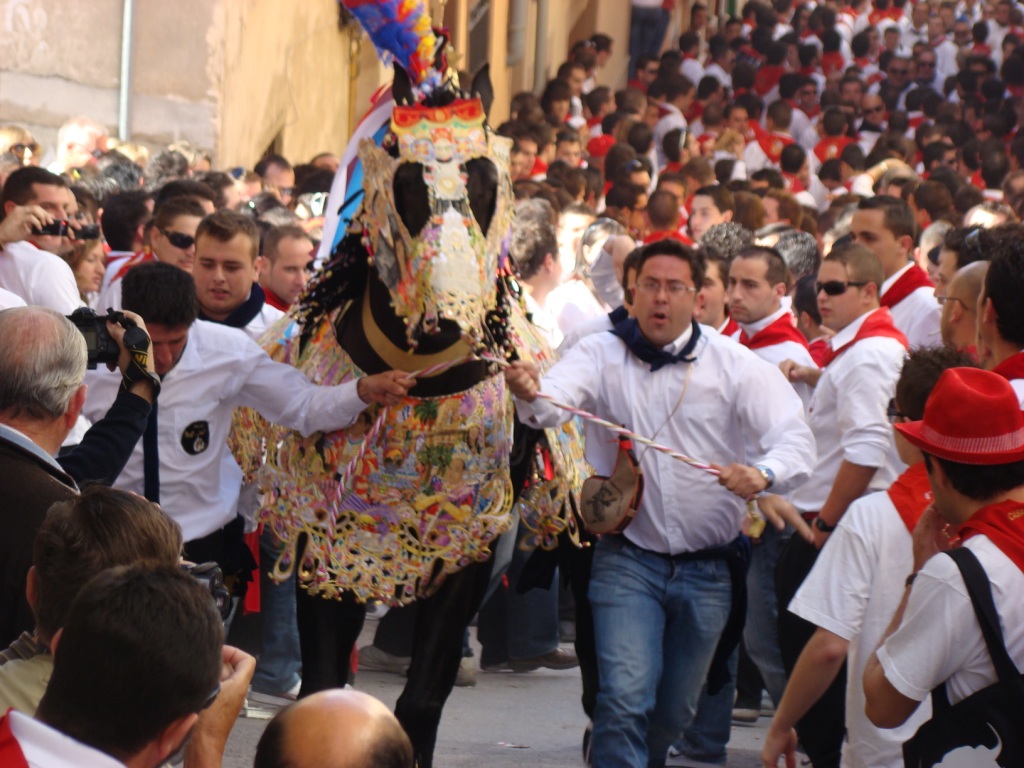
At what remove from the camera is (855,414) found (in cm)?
605

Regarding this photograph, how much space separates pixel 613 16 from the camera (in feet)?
88.6

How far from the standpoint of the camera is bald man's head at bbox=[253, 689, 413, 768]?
2623mm

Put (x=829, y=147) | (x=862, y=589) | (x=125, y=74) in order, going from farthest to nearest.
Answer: (x=829, y=147)
(x=125, y=74)
(x=862, y=589)

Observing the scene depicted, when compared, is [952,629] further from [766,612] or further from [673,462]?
[766,612]

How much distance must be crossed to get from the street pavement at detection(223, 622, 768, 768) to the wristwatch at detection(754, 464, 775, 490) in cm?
182

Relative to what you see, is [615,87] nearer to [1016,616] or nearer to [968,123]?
[968,123]

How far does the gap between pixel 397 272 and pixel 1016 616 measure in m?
2.35

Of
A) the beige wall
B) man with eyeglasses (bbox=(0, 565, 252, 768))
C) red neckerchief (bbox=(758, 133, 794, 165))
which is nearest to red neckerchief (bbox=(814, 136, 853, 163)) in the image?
red neckerchief (bbox=(758, 133, 794, 165))

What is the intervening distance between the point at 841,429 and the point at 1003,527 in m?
2.64

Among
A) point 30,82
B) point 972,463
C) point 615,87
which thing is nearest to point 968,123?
point 615,87

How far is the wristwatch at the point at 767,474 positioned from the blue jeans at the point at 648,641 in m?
0.52

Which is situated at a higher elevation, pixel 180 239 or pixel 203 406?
pixel 180 239

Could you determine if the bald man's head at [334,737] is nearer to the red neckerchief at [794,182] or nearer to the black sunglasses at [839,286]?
the black sunglasses at [839,286]

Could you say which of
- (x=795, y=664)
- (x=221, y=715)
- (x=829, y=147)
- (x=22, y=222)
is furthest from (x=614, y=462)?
(x=829, y=147)
